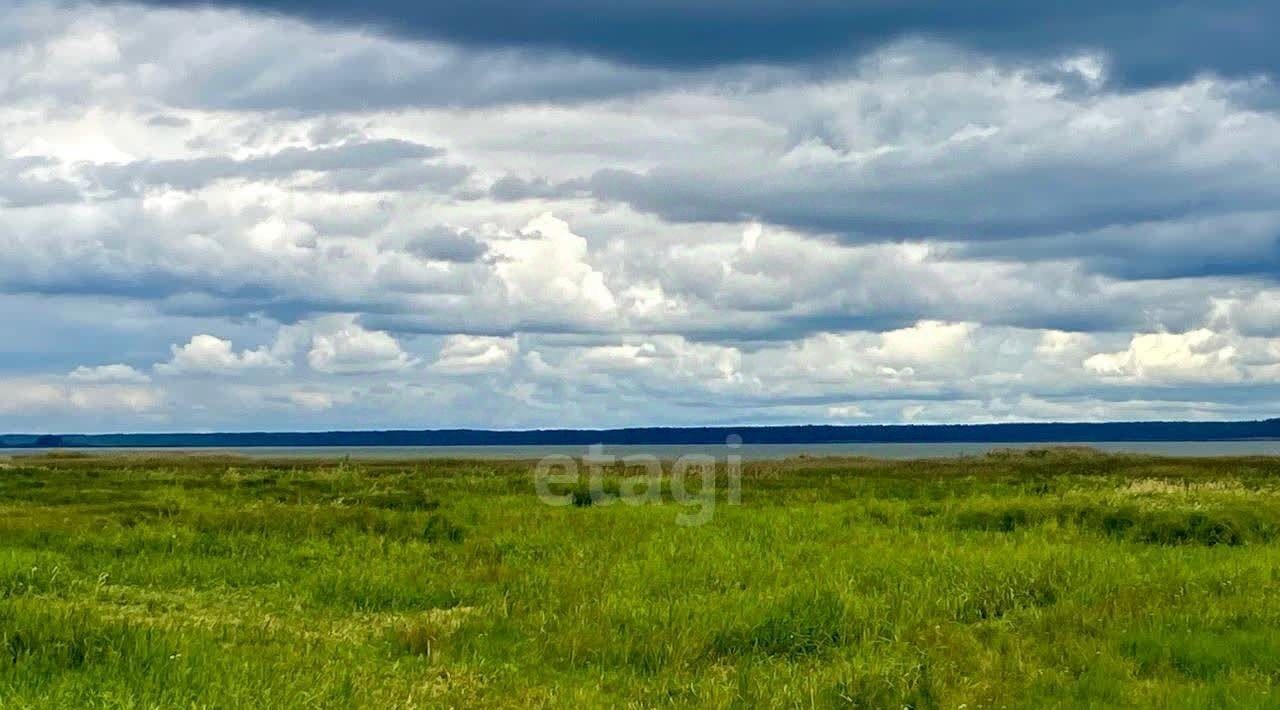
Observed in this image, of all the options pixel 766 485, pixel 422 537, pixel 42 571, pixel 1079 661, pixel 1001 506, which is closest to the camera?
pixel 1079 661

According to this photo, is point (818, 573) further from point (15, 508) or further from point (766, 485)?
point (766, 485)

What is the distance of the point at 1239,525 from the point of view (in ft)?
92.0

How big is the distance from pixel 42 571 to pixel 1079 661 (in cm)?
1550

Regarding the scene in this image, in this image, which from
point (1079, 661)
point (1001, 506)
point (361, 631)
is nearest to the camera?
point (1079, 661)

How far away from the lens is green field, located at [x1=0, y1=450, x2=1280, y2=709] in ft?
39.8

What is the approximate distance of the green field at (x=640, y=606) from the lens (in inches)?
478

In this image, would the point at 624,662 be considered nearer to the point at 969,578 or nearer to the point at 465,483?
the point at 969,578

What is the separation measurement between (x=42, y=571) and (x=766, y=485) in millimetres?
33495

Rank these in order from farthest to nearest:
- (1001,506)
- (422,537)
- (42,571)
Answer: (1001,506) < (422,537) < (42,571)

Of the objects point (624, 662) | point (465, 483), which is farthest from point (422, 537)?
point (465, 483)

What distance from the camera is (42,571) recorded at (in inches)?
745

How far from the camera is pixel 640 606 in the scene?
55.4ft

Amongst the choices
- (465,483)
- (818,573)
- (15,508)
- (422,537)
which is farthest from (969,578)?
(465,483)

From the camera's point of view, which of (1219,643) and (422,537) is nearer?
(1219,643)
